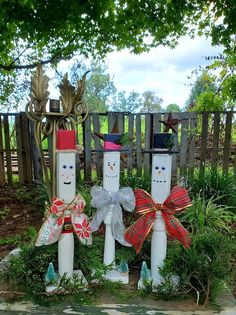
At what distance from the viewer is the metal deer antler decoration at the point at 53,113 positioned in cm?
247

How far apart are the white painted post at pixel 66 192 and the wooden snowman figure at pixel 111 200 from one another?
0.74 feet

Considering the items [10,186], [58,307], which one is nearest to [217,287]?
[58,307]

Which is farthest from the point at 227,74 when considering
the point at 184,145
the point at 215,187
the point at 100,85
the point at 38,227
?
the point at 100,85

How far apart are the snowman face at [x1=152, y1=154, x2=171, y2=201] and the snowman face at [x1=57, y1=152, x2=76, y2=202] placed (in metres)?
0.60

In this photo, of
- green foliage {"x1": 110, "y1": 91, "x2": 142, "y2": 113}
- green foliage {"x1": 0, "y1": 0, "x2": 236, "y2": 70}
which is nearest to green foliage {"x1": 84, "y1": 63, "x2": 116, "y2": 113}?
green foliage {"x1": 110, "y1": 91, "x2": 142, "y2": 113}

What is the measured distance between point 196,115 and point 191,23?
204 centimetres

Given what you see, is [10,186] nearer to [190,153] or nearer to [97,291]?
[190,153]

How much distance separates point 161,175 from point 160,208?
251mm

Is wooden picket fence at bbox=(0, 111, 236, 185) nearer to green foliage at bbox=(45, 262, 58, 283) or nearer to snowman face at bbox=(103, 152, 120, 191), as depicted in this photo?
snowman face at bbox=(103, 152, 120, 191)

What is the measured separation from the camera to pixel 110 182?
2.49m

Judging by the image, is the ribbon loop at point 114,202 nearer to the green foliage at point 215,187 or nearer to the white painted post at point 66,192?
the white painted post at point 66,192

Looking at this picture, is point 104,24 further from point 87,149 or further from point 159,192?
point 159,192

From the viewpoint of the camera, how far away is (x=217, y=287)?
7.57 feet

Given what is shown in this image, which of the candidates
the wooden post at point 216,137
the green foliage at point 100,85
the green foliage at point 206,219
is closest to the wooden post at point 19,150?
the green foliage at point 206,219
